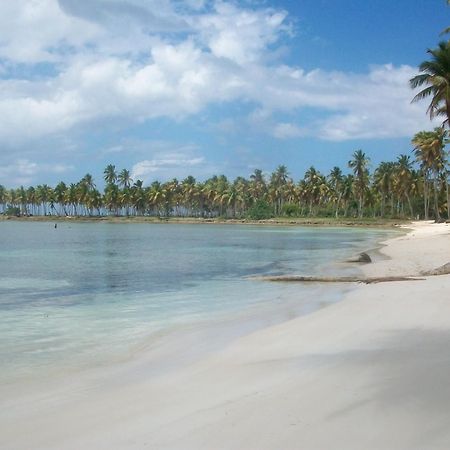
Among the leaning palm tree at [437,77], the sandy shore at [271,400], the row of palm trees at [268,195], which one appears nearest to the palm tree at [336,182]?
the row of palm trees at [268,195]

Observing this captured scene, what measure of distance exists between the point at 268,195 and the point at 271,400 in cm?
13765

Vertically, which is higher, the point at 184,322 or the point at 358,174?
the point at 358,174

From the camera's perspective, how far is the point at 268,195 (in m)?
142

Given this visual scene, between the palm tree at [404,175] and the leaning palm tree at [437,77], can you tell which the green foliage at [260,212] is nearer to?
the palm tree at [404,175]

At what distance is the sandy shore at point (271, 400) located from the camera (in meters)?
4.63

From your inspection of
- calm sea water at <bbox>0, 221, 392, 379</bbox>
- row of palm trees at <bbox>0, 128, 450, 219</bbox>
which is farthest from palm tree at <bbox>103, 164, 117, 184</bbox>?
calm sea water at <bbox>0, 221, 392, 379</bbox>

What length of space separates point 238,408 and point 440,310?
Answer: 6.05m

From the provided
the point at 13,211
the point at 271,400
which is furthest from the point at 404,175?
the point at 13,211

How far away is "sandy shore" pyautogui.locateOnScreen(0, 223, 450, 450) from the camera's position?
463 cm

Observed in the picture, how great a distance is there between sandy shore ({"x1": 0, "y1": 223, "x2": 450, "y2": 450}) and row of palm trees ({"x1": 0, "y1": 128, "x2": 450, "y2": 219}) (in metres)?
80.8

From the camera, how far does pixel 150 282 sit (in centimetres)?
2131

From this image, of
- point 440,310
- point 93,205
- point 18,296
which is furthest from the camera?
point 93,205

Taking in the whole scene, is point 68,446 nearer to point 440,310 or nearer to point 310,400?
point 310,400

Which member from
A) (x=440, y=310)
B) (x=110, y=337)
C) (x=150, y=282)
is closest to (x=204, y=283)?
(x=150, y=282)
